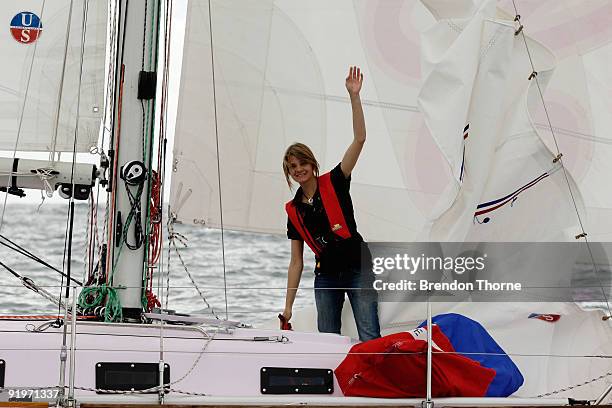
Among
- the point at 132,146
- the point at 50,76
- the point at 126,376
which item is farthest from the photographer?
the point at 50,76

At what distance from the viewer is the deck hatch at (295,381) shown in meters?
3.94

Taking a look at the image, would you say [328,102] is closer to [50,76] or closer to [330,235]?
[330,235]

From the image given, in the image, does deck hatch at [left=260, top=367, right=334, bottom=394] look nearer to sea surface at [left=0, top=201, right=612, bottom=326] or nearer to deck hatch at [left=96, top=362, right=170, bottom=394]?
deck hatch at [left=96, top=362, right=170, bottom=394]

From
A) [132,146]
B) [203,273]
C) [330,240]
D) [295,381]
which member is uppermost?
A: [203,273]

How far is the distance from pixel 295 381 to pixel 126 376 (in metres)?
0.49

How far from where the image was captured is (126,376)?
3.87m

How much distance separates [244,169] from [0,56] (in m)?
1.02

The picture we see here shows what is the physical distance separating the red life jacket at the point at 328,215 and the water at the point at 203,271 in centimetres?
43

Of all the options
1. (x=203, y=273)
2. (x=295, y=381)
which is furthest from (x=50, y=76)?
(x=203, y=273)

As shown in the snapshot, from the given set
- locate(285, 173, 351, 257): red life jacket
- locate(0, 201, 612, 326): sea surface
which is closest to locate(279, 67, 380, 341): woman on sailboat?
locate(285, 173, 351, 257): red life jacket

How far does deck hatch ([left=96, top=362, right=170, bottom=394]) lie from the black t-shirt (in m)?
0.81

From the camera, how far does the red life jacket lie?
4.40 meters

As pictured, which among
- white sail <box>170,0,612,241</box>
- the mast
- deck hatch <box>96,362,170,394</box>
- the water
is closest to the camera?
deck hatch <box>96,362,170,394</box>

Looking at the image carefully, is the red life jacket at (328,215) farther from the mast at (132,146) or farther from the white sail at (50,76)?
the white sail at (50,76)
